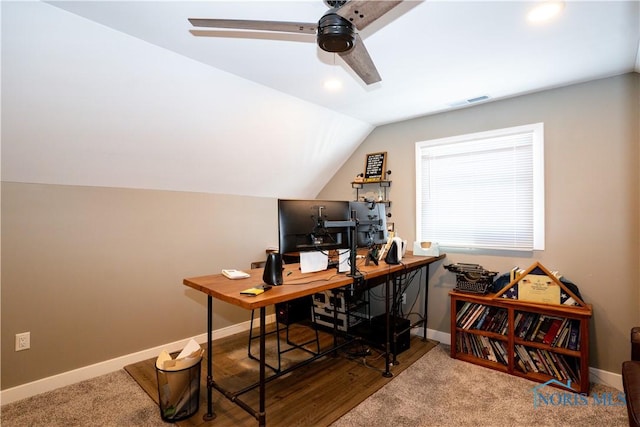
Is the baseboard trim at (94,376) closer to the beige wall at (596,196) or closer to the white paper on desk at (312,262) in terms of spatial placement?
the beige wall at (596,196)

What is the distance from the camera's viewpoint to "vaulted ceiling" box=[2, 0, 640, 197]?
1745 millimetres

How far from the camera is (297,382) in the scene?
2.50m

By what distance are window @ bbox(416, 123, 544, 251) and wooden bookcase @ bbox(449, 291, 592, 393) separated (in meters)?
0.58

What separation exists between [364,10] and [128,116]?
6.21 feet

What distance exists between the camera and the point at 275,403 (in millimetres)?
2209

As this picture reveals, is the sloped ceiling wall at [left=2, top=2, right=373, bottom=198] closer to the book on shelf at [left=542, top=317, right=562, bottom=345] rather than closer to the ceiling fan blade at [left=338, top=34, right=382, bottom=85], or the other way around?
the ceiling fan blade at [left=338, top=34, right=382, bottom=85]

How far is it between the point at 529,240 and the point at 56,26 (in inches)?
148

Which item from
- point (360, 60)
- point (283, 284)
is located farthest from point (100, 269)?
point (360, 60)

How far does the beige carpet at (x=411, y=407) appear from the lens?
202cm

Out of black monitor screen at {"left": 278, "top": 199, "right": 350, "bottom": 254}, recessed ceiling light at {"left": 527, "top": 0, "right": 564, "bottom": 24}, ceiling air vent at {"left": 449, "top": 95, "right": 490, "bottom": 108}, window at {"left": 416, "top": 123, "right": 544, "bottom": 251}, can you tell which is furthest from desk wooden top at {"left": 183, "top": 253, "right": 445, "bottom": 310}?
recessed ceiling light at {"left": 527, "top": 0, "right": 564, "bottom": 24}

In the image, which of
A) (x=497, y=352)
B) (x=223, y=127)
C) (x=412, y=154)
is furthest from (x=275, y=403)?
(x=412, y=154)

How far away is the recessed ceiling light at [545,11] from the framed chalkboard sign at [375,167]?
208 centimetres

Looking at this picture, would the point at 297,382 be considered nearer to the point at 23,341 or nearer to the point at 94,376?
the point at 94,376

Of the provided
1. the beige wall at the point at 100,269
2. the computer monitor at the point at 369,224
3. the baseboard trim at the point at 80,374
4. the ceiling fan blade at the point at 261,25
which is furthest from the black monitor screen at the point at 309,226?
the baseboard trim at the point at 80,374
